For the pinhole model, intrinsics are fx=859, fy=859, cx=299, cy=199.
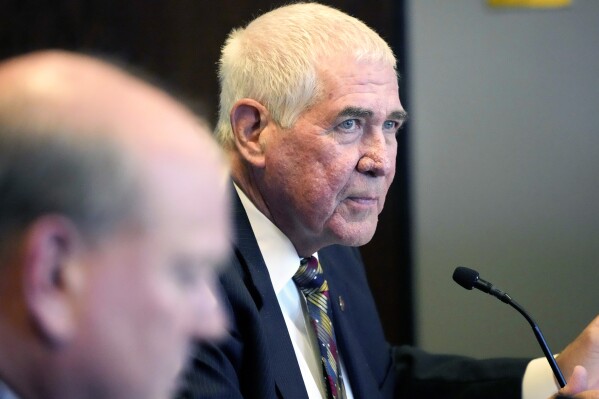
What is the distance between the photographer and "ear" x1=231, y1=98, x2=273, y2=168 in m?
1.55

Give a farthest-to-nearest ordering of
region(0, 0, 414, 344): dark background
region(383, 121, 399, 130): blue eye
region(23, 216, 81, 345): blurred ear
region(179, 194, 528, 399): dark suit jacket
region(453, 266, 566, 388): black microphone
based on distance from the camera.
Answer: region(0, 0, 414, 344): dark background < region(383, 121, 399, 130): blue eye < region(453, 266, 566, 388): black microphone < region(179, 194, 528, 399): dark suit jacket < region(23, 216, 81, 345): blurred ear

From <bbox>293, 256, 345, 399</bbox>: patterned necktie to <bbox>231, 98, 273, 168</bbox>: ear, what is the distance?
0.69ft

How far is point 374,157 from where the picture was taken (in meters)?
1.56

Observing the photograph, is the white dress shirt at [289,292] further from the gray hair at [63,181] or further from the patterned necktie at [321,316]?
the gray hair at [63,181]

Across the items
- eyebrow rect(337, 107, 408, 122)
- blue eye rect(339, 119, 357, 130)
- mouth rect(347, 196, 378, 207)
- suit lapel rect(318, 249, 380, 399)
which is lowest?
suit lapel rect(318, 249, 380, 399)

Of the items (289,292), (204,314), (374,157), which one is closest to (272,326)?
(289,292)

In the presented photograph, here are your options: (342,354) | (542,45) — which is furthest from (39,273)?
(542,45)

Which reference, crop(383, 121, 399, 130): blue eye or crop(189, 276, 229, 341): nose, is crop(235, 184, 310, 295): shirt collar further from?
crop(189, 276, 229, 341): nose

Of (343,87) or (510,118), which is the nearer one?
(343,87)

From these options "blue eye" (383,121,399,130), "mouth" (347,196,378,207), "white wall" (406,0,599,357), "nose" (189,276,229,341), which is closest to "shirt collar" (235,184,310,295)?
"mouth" (347,196,378,207)

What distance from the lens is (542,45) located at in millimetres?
2916

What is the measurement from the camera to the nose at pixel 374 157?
156cm

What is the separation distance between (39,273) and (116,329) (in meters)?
0.06

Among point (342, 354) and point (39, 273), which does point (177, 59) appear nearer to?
point (342, 354)
